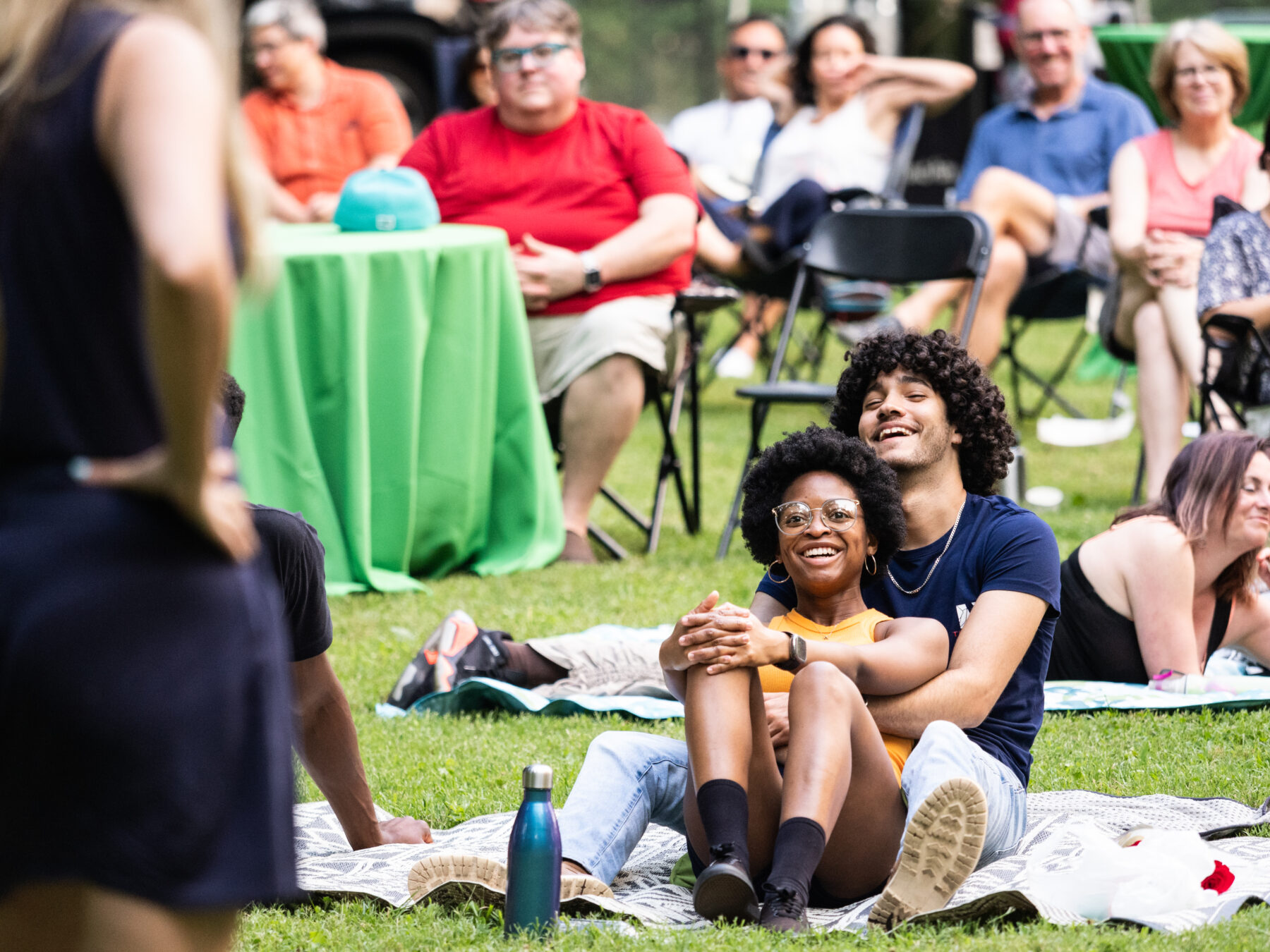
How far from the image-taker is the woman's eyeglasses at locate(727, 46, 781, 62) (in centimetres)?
1011

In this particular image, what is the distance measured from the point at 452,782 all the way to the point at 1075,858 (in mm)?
1401

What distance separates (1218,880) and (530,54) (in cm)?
416

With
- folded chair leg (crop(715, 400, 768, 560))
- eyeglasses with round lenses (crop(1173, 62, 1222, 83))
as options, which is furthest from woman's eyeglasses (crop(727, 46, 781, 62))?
folded chair leg (crop(715, 400, 768, 560))

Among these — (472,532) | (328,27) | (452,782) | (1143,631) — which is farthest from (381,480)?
(328,27)

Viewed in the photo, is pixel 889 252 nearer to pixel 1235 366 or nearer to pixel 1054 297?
pixel 1235 366

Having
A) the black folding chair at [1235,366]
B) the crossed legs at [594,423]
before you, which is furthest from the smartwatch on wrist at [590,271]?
the black folding chair at [1235,366]

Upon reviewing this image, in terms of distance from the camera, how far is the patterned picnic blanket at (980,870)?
2611mm

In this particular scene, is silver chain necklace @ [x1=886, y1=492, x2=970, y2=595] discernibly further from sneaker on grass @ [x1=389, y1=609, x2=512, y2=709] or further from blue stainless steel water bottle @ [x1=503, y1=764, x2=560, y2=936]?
sneaker on grass @ [x1=389, y1=609, x2=512, y2=709]

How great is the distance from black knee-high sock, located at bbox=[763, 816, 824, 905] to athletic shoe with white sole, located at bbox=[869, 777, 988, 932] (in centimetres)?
12

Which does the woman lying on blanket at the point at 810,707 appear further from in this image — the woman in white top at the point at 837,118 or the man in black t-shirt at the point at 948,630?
the woman in white top at the point at 837,118

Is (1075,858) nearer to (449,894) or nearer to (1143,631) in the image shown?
(449,894)

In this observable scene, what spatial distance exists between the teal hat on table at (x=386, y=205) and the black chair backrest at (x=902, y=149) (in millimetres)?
3564

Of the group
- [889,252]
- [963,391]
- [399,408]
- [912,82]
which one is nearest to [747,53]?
[912,82]

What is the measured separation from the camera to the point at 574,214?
6.03m
